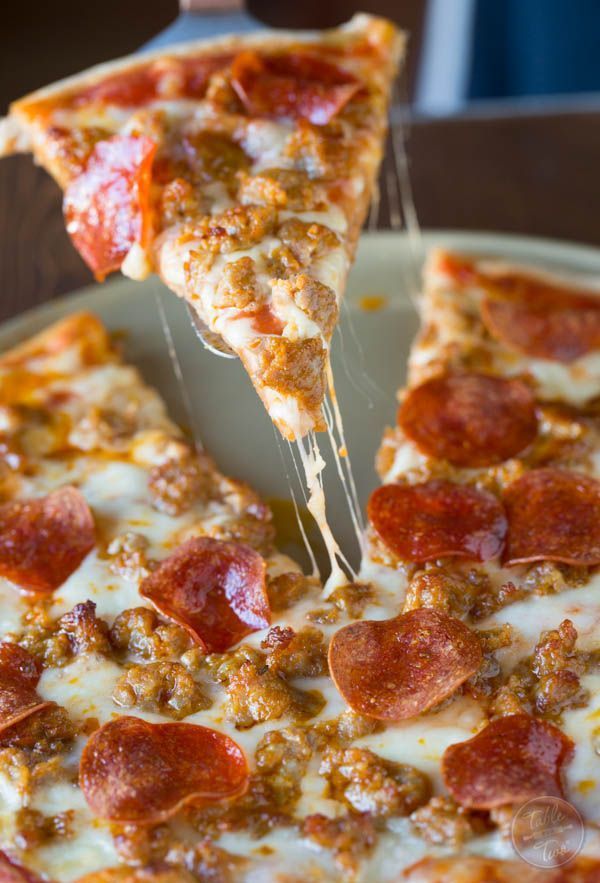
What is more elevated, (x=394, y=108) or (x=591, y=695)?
(x=394, y=108)

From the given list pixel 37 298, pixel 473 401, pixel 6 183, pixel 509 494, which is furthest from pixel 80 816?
pixel 6 183

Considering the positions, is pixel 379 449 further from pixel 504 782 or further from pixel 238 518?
pixel 504 782

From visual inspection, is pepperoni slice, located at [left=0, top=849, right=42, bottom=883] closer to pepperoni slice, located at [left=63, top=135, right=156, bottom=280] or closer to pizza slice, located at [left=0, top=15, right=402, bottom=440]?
pizza slice, located at [left=0, top=15, right=402, bottom=440]

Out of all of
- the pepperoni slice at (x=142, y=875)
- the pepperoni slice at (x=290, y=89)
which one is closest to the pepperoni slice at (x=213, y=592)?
the pepperoni slice at (x=142, y=875)

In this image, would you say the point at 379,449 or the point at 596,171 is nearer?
the point at 379,449

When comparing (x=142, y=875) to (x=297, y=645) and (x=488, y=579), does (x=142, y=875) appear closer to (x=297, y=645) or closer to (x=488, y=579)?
(x=297, y=645)

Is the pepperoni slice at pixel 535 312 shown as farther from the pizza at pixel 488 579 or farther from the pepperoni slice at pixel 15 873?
the pepperoni slice at pixel 15 873

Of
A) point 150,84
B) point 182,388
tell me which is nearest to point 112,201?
point 150,84
